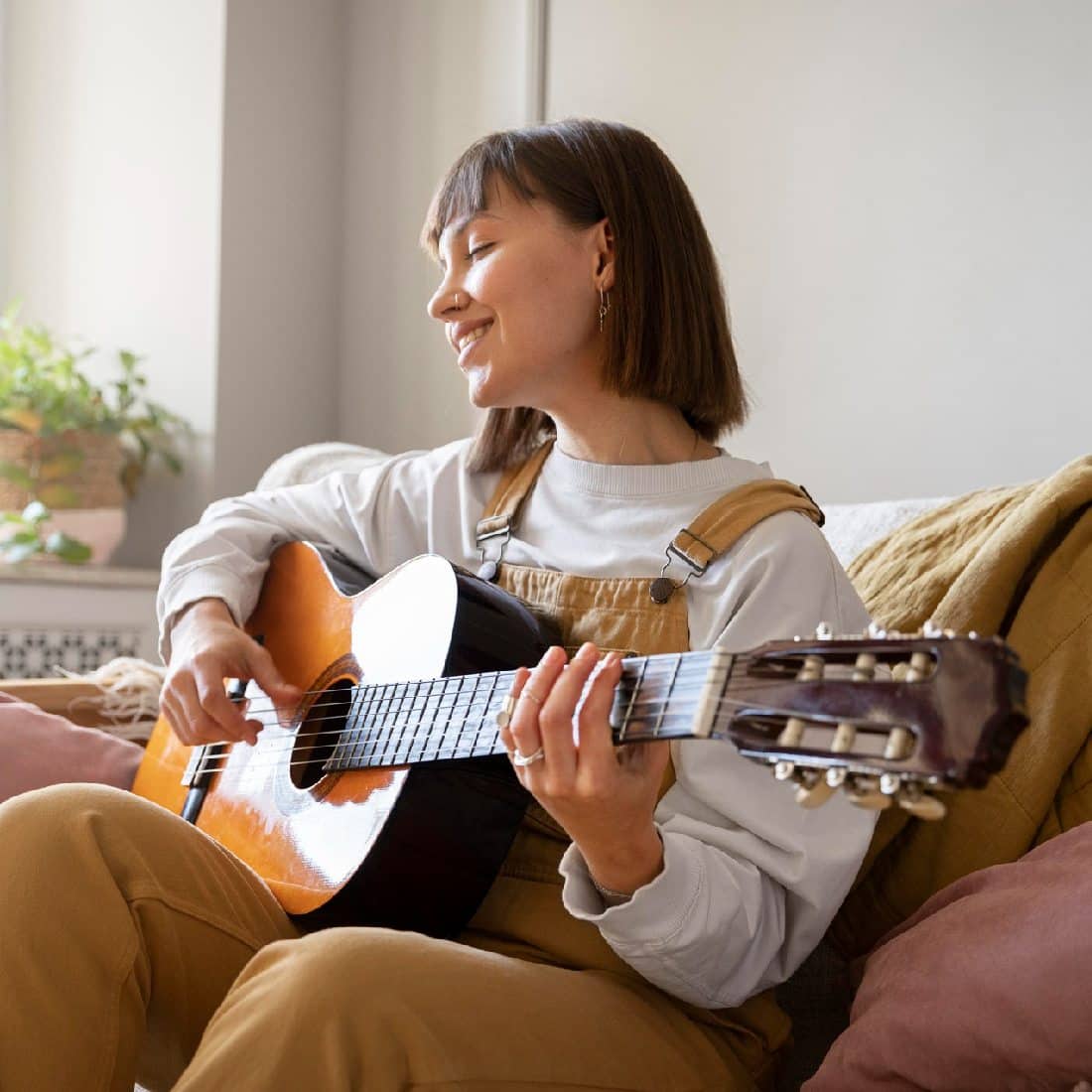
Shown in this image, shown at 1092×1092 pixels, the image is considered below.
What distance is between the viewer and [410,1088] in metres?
0.86

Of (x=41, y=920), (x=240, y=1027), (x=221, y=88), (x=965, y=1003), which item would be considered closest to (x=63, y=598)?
(x=221, y=88)

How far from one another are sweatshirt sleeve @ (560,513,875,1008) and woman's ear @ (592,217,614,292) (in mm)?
322

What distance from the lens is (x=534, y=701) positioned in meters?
0.89

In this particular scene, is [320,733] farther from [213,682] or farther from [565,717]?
[565,717]

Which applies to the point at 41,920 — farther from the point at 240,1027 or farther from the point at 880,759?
the point at 880,759

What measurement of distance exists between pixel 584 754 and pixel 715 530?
357mm

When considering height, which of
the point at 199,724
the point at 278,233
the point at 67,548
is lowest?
the point at 67,548

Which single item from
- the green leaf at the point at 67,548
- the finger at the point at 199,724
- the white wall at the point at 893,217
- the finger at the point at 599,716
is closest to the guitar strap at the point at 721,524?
the finger at the point at 599,716

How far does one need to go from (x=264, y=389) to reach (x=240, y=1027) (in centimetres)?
217

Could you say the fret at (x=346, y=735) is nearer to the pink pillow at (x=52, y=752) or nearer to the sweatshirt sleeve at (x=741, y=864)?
the sweatshirt sleeve at (x=741, y=864)

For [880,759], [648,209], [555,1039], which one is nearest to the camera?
[880,759]

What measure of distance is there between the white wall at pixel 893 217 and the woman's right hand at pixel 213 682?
91 centimetres

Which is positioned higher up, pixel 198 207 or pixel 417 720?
pixel 198 207

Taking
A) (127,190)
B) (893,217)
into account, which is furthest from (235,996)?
(127,190)
